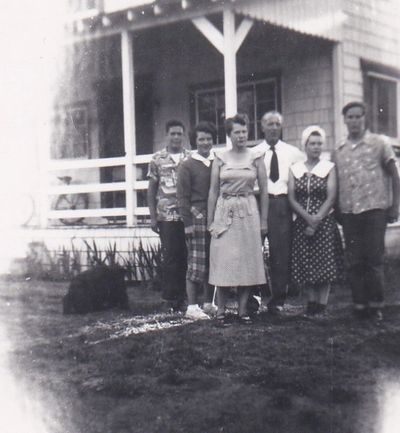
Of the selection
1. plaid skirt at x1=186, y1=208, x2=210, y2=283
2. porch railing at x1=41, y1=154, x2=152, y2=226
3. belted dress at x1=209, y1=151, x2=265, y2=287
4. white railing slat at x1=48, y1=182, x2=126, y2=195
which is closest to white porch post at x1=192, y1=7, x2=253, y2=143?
porch railing at x1=41, y1=154, x2=152, y2=226

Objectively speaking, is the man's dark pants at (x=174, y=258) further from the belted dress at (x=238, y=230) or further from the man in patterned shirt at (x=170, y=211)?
the belted dress at (x=238, y=230)

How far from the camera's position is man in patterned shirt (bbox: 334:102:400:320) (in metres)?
5.62

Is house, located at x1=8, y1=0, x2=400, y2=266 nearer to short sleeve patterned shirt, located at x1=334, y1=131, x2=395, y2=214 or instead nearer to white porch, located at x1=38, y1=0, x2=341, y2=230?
white porch, located at x1=38, y1=0, x2=341, y2=230

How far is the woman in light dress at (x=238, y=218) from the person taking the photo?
5543mm

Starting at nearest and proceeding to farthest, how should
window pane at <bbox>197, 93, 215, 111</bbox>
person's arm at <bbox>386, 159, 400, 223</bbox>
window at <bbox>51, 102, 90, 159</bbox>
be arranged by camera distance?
person's arm at <bbox>386, 159, 400, 223</bbox> < window pane at <bbox>197, 93, 215, 111</bbox> < window at <bbox>51, 102, 90, 159</bbox>

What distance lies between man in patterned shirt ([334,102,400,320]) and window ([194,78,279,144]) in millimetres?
4497

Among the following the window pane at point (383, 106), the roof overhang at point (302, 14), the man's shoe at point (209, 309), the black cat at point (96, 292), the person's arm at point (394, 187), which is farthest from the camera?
the window pane at point (383, 106)

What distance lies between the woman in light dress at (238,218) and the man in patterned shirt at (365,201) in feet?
2.42

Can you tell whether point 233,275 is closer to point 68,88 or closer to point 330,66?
point 330,66

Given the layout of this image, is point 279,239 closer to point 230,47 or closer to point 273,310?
point 273,310

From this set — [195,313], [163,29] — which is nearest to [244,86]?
[163,29]

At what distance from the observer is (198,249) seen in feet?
19.5

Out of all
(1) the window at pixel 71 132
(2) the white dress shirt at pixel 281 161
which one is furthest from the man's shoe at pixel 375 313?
(1) the window at pixel 71 132

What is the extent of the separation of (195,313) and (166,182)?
1.29 metres
